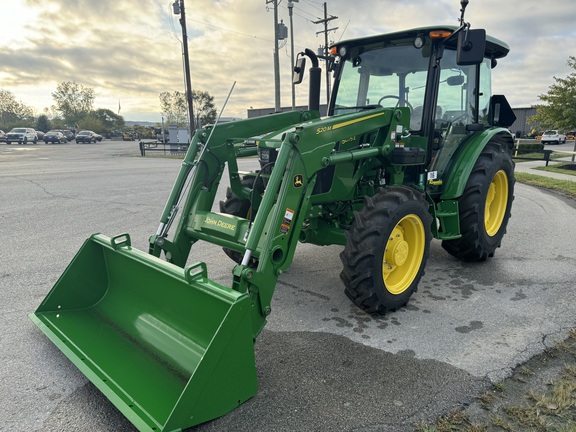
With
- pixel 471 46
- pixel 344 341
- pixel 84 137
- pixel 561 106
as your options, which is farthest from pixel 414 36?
pixel 84 137

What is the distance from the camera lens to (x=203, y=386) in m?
2.26

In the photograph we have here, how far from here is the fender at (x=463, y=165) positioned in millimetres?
4707

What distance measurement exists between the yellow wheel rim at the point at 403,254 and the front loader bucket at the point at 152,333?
1741 mm

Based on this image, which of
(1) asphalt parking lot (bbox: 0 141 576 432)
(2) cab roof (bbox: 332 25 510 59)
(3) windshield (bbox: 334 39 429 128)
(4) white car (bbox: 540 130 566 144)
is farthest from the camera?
(4) white car (bbox: 540 130 566 144)

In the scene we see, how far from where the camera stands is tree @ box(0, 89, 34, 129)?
71.6m

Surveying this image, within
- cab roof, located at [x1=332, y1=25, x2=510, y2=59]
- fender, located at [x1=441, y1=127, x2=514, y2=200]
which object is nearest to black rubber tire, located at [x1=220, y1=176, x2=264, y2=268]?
cab roof, located at [x1=332, y1=25, x2=510, y2=59]

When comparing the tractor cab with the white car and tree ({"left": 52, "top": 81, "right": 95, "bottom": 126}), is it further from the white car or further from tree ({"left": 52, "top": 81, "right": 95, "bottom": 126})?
tree ({"left": 52, "top": 81, "right": 95, "bottom": 126})

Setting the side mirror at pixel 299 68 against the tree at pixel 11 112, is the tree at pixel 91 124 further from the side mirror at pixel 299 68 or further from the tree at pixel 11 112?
the side mirror at pixel 299 68

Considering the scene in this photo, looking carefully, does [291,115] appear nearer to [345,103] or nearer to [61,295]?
[345,103]

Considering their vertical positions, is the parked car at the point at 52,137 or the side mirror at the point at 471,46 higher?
the parked car at the point at 52,137

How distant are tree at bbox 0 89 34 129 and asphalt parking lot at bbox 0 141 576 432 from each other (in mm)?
80238

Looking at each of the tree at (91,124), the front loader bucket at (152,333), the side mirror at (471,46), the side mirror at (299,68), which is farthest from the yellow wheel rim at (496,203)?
the tree at (91,124)

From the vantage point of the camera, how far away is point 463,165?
480 centimetres

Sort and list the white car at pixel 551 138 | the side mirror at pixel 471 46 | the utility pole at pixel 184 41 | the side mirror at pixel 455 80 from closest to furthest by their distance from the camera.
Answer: the side mirror at pixel 471 46, the side mirror at pixel 455 80, the utility pole at pixel 184 41, the white car at pixel 551 138
